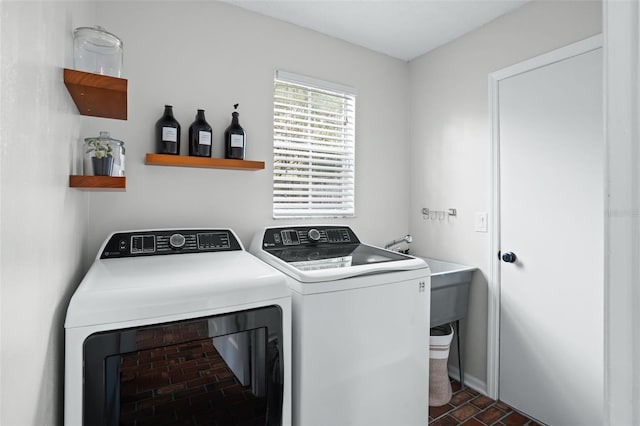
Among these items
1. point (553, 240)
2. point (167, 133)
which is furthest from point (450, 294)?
point (167, 133)

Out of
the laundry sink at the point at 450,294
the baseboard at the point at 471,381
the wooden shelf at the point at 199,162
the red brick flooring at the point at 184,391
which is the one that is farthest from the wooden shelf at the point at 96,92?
the baseboard at the point at 471,381

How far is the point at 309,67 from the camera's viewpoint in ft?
7.89

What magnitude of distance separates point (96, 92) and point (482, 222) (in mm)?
2205

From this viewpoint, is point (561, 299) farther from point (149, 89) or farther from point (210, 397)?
point (149, 89)

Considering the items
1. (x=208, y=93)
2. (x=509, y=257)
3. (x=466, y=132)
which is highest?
(x=208, y=93)

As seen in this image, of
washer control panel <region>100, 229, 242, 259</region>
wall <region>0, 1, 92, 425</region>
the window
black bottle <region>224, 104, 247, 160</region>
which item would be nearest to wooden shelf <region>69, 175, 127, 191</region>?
wall <region>0, 1, 92, 425</region>

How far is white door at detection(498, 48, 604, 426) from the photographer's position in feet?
5.88

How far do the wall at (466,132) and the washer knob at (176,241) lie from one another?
1798mm

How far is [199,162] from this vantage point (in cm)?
190

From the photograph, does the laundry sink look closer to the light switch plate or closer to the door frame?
the door frame

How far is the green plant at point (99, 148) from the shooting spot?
53.2 inches

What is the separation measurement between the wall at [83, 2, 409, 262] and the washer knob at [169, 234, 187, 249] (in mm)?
A: 156

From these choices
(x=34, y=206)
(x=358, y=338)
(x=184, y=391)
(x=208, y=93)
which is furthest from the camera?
(x=208, y=93)

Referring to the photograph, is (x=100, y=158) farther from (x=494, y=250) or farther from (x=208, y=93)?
(x=494, y=250)
